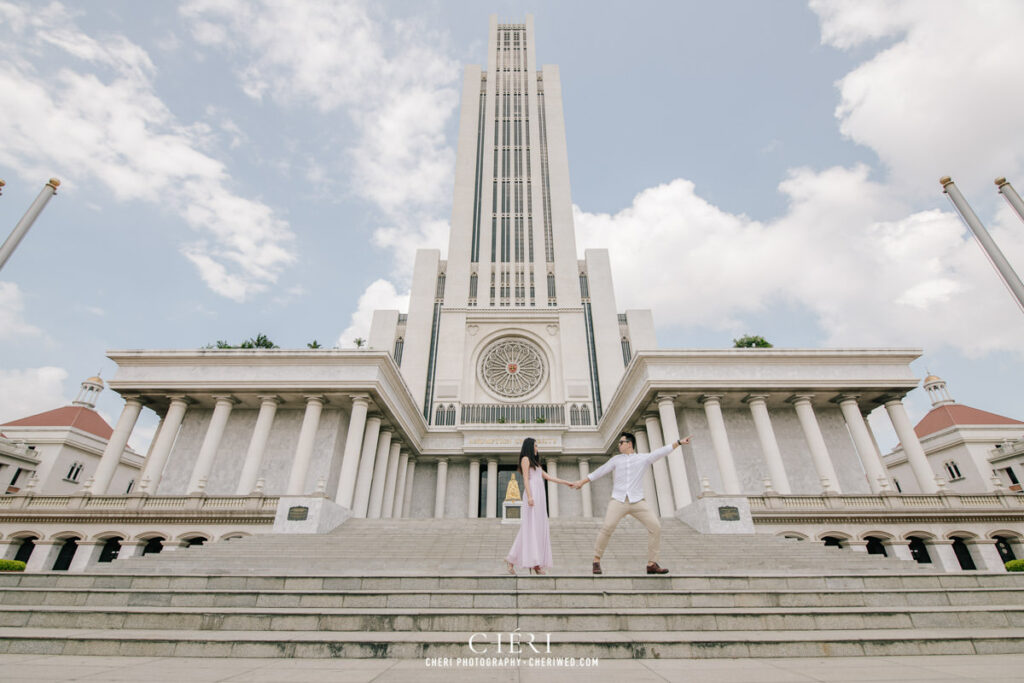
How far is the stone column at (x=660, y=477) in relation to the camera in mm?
20781

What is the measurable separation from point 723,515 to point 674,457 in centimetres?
444

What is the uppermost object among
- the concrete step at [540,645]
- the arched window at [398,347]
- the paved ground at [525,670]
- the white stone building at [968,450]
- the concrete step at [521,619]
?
the arched window at [398,347]

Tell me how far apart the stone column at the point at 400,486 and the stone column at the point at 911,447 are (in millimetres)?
25577

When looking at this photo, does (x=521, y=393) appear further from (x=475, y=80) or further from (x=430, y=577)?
(x=475, y=80)

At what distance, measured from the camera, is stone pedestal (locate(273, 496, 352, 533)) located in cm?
1536

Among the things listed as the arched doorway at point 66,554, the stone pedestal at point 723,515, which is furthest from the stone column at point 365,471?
the stone pedestal at point 723,515

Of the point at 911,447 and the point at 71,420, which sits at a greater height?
the point at 71,420

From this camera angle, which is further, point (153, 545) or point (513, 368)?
point (513, 368)

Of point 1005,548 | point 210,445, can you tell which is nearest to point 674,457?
point 1005,548

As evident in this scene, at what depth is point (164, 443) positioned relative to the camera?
20.6m

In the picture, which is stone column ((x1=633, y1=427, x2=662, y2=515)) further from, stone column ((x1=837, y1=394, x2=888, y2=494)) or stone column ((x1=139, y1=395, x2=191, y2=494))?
stone column ((x1=139, y1=395, x2=191, y2=494))

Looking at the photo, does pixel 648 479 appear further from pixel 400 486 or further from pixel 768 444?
pixel 400 486

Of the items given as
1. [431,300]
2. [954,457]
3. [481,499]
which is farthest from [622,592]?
[954,457]

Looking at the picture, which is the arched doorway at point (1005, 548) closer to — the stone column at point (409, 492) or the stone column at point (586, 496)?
the stone column at point (586, 496)
